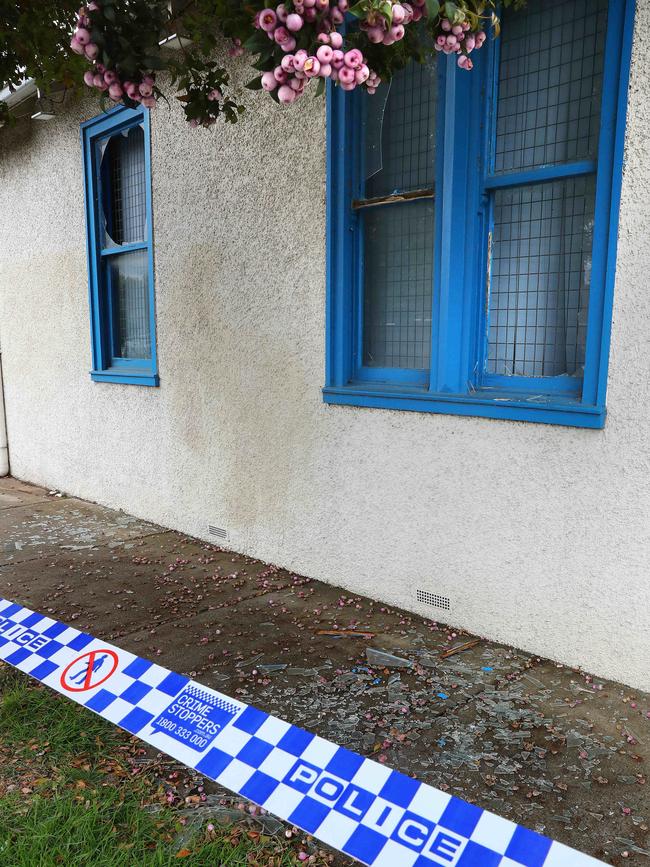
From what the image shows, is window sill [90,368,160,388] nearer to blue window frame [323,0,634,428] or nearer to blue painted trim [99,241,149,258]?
blue painted trim [99,241,149,258]

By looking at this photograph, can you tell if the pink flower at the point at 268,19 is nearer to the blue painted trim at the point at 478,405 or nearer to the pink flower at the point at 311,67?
the pink flower at the point at 311,67

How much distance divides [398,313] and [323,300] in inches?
18.6

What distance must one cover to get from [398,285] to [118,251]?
9.76 ft

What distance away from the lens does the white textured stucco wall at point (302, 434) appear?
2902 millimetres

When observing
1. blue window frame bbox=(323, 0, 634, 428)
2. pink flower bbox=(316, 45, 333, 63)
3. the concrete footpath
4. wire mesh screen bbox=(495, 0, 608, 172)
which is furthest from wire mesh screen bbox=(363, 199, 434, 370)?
pink flower bbox=(316, 45, 333, 63)

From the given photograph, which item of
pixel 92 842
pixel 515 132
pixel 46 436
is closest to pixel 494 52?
pixel 515 132

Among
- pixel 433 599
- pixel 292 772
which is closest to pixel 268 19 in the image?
pixel 292 772

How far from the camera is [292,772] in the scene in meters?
2.25

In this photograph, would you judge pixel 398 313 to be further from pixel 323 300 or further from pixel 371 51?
pixel 371 51

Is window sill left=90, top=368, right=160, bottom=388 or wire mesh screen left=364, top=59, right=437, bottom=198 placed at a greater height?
wire mesh screen left=364, top=59, right=437, bottom=198

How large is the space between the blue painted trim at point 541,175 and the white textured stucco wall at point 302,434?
25 centimetres

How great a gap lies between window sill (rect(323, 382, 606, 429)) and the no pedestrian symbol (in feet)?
6.18

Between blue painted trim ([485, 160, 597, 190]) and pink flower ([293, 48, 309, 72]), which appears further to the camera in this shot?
blue painted trim ([485, 160, 597, 190])

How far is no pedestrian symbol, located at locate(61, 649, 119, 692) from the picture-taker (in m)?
2.82
